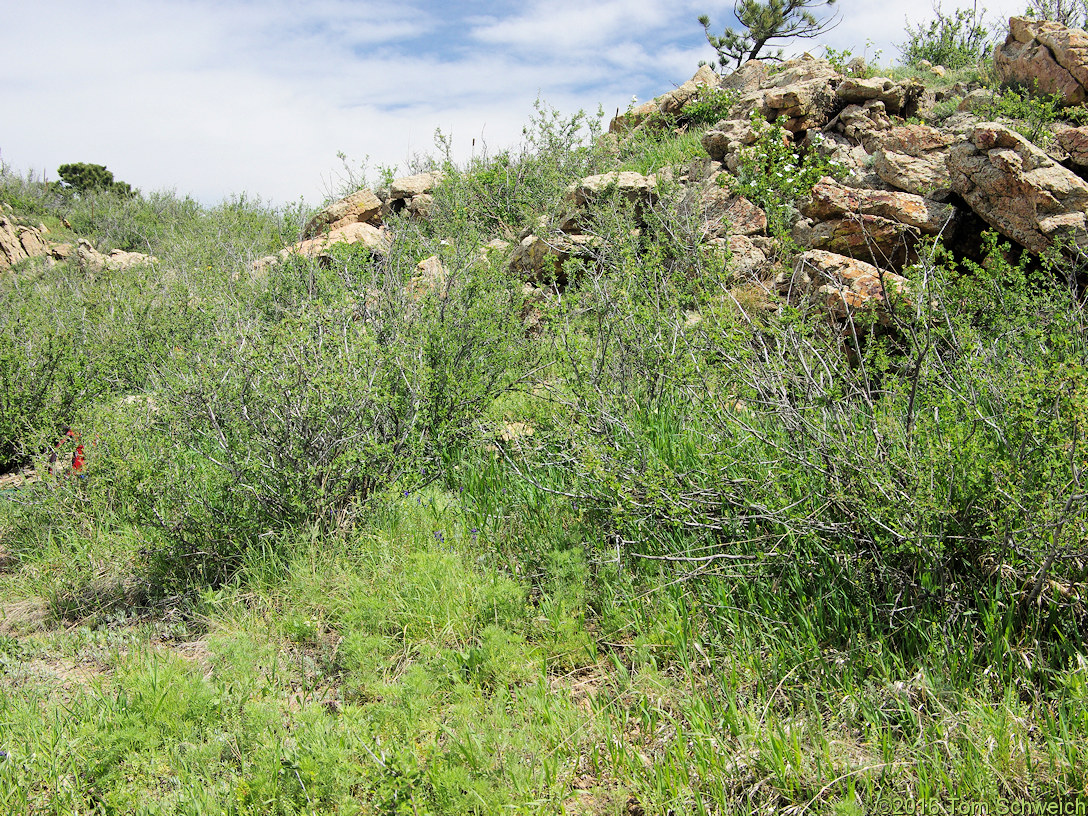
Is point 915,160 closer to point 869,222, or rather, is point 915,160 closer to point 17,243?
point 869,222

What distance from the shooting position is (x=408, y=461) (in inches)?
158

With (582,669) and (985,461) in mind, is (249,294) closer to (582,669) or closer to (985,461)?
(582,669)

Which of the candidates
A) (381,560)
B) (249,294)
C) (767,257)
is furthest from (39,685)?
(767,257)

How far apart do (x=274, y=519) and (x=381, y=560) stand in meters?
0.81

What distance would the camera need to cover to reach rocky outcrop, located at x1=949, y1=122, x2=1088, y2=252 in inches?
195

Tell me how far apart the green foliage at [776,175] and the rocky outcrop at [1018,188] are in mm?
1073

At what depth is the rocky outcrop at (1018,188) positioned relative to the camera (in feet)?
16.2

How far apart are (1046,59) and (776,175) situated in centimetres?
517

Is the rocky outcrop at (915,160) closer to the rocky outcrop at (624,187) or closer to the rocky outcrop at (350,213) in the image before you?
the rocky outcrop at (624,187)

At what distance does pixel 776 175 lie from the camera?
4172 millimetres

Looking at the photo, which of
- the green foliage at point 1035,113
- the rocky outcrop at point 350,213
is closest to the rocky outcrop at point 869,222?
the green foliage at point 1035,113

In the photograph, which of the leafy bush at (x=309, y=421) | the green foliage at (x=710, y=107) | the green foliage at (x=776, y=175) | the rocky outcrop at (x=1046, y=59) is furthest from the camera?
the green foliage at (x=710, y=107)

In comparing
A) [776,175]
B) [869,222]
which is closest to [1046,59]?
[869,222]

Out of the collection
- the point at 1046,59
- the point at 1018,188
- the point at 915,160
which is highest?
the point at 1046,59
